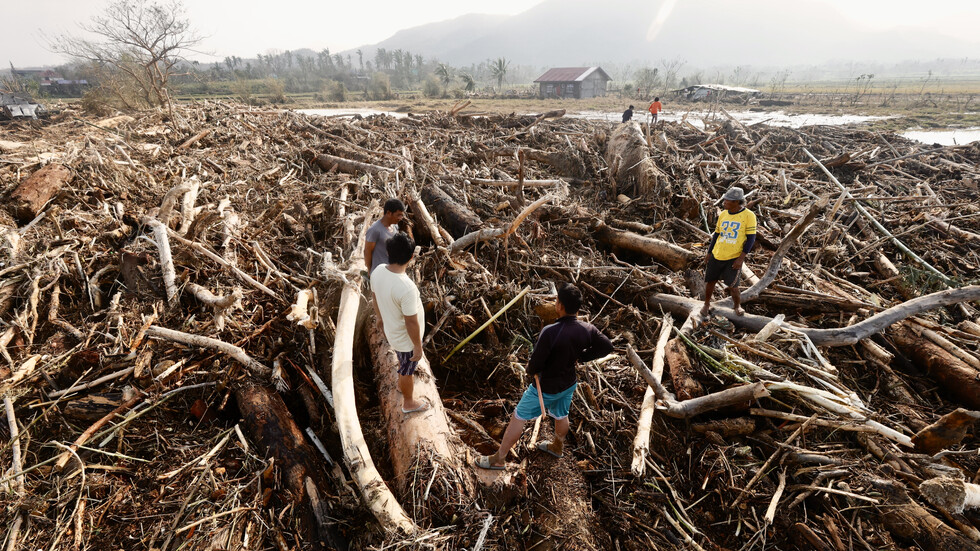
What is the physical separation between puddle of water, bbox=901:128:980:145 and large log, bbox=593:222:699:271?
19.4m

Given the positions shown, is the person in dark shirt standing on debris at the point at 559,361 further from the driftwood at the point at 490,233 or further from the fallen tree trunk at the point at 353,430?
the driftwood at the point at 490,233

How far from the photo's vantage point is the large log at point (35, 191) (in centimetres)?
446

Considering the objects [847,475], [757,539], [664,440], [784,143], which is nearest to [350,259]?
[664,440]

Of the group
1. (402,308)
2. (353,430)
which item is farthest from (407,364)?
(353,430)

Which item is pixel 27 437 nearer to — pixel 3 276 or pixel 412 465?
pixel 3 276

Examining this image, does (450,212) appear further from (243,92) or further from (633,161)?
(243,92)

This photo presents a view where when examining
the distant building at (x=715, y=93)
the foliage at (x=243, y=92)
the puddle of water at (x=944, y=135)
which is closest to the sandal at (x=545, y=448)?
Answer: the puddle of water at (x=944, y=135)

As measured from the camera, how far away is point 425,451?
2.79 m

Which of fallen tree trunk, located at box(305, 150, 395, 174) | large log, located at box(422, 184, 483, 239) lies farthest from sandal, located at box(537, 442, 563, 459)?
fallen tree trunk, located at box(305, 150, 395, 174)

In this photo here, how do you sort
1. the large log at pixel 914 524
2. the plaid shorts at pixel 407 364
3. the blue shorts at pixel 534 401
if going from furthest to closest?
the plaid shorts at pixel 407 364 → the blue shorts at pixel 534 401 → the large log at pixel 914 524

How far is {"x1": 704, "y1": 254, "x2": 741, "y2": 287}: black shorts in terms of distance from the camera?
4.23 m

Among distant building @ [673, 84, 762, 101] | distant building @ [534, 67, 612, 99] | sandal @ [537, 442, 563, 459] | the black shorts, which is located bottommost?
sandal @ [537, 442, 563, 459]

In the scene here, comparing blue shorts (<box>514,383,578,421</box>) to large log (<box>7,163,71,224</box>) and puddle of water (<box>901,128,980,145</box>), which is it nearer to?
large log (<box>7,163,71,224</box>)

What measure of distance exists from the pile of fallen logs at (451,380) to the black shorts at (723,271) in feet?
1.12
